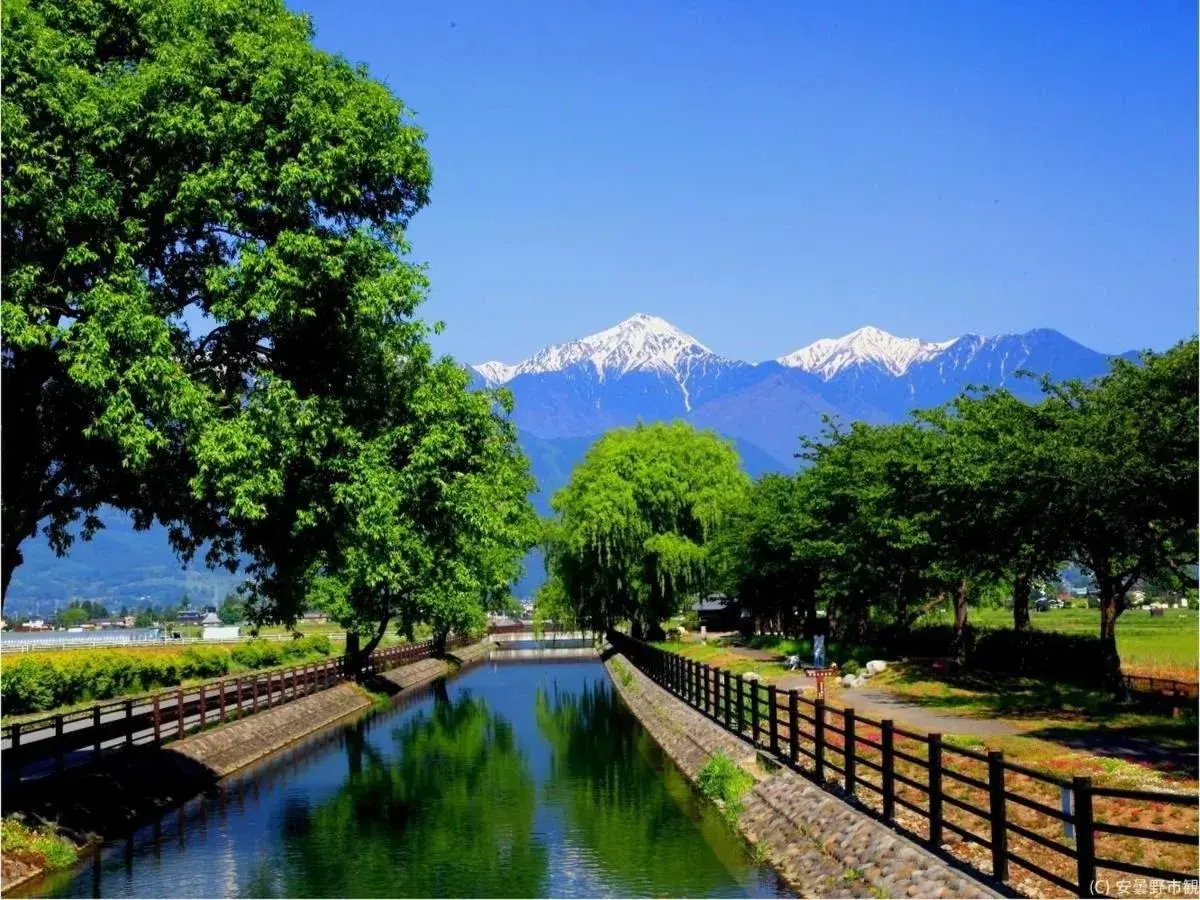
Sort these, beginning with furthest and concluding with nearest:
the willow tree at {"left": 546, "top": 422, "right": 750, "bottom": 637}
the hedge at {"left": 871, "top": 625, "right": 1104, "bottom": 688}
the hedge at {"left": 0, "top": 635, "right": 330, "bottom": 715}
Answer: the willow tree at {"left": 546, "top": 422, "right": 750, "bottom": 637}, the hedge at {"left": 0, "top": 635, "right": 330, "bottom": 715}, the hedge at {"left": 871, "top": 625, "right": 1104, "bottom": 688}

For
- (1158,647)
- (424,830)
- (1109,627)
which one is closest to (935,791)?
(424,830)

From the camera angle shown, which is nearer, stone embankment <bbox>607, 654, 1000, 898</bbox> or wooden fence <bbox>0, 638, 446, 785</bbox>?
stone embankment <bbox>607, 654, 1000, 898</bbox>

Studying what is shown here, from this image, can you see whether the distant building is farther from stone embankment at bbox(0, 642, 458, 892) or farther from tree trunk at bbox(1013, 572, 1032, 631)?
stone embankment at bbox(0, 642, 458, 892)

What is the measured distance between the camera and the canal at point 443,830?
67.2 ft

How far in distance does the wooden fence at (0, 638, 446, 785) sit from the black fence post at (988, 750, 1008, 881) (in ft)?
55.6

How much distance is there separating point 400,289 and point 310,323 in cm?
156

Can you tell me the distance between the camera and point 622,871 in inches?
844

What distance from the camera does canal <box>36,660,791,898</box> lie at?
20484mm

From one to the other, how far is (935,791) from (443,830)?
12496 mm

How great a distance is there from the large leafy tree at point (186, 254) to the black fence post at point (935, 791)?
9901 mm

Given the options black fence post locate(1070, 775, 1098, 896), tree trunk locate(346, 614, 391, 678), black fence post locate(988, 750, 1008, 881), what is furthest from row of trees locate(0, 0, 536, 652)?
tree trunk locate(346, 614, 391, 678)

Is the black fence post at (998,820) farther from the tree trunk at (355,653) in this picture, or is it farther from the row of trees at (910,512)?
the tree trunk at (355,653)

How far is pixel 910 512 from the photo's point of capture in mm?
48250

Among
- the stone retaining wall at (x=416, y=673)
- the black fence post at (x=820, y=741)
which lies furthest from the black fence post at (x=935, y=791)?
the stone retaining wall at (x=416, y=673)
